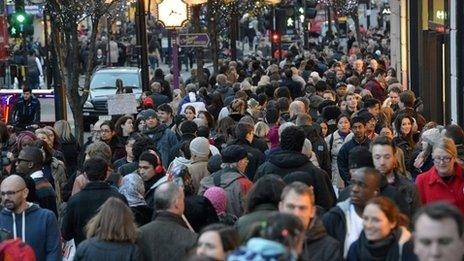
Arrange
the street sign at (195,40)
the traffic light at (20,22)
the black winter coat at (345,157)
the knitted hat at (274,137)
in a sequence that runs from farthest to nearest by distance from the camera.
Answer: the traffic light at (20,22) < the street sign at (195,40) < the knitted hat at (274,137) < the black winter coat at (345,157)

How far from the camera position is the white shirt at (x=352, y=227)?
9.23 meters

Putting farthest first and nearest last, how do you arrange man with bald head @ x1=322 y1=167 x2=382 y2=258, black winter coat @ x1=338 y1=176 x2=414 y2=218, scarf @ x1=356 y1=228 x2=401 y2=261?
black winter coat @ x1=338 y1=176 x2=414 y2=218
man with bald head @ x1=322 y1=167 x2=382 y2=258
scarf @ x1=356 y1=228 x2=401 y2=261

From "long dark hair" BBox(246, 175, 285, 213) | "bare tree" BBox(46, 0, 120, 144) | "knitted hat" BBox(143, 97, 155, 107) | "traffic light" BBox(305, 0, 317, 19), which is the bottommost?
"long dark hair" BBox(246, 175, 285, 213)

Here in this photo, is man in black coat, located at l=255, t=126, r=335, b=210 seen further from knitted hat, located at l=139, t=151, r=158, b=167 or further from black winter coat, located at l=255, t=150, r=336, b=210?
knitted hat, located at l=139, t=151, r=158, b=167

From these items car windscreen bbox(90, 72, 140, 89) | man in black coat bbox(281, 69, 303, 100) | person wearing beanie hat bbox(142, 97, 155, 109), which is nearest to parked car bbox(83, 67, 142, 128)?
car windscreen bbox(90, 72, 140, 89)

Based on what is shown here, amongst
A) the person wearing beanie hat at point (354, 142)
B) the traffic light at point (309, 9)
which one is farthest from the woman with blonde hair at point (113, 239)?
the traffic light at point (309, 9)

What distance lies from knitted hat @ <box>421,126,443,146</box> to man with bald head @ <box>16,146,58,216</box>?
3657 mm

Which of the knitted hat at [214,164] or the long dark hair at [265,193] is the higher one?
the long dark hair at [265,193]

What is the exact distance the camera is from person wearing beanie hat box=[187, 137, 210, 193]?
13.8 metres

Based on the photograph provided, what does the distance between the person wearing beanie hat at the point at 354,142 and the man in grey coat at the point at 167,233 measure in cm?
519

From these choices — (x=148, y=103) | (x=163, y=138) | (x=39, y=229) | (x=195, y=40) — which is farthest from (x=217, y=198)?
(x=195, y=40)

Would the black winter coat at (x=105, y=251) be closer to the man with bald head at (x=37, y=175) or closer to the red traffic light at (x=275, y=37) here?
the man with bald head at (x=37, y=175)

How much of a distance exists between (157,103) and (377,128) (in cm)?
701

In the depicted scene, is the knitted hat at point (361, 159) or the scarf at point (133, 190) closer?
the knitted hat at point (361, 159)
